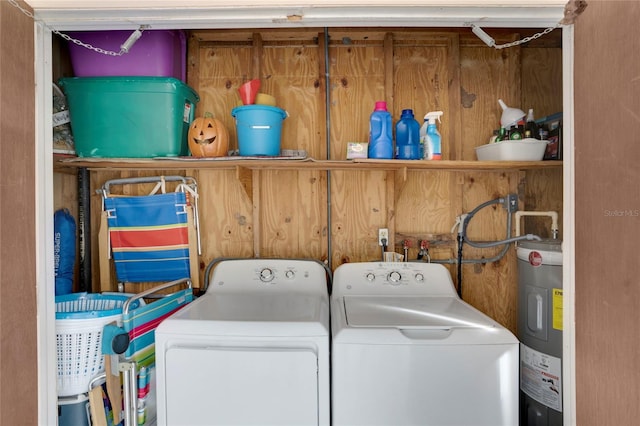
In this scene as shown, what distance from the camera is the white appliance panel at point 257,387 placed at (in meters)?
1.24

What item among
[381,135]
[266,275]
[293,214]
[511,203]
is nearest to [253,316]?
[266,275]

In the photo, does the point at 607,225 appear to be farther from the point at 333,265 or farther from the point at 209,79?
the point at 209,79

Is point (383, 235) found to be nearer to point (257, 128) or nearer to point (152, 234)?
point (257, 128)

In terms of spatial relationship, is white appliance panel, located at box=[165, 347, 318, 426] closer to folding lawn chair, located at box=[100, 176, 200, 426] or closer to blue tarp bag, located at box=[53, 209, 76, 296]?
folding lawn chair, located at box=[100, 176, 200, 426]

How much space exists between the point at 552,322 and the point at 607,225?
889mm

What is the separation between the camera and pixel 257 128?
1.68m

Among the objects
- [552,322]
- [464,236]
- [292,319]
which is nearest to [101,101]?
[292,319]

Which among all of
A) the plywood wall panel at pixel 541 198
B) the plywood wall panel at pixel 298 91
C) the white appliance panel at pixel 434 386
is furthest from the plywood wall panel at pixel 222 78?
the plywood wall panel at pixel 541 198

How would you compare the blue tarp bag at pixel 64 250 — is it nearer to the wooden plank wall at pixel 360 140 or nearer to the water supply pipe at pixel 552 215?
the wooden plank wall at pixel 360 140

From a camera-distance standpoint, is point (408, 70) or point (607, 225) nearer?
point (607, 225)

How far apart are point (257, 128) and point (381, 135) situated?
2.08 feet

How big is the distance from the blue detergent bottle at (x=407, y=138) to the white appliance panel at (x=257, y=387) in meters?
1.11

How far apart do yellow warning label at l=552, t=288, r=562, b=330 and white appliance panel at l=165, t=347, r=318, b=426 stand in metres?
1.18

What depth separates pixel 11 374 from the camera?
1.06 meters
